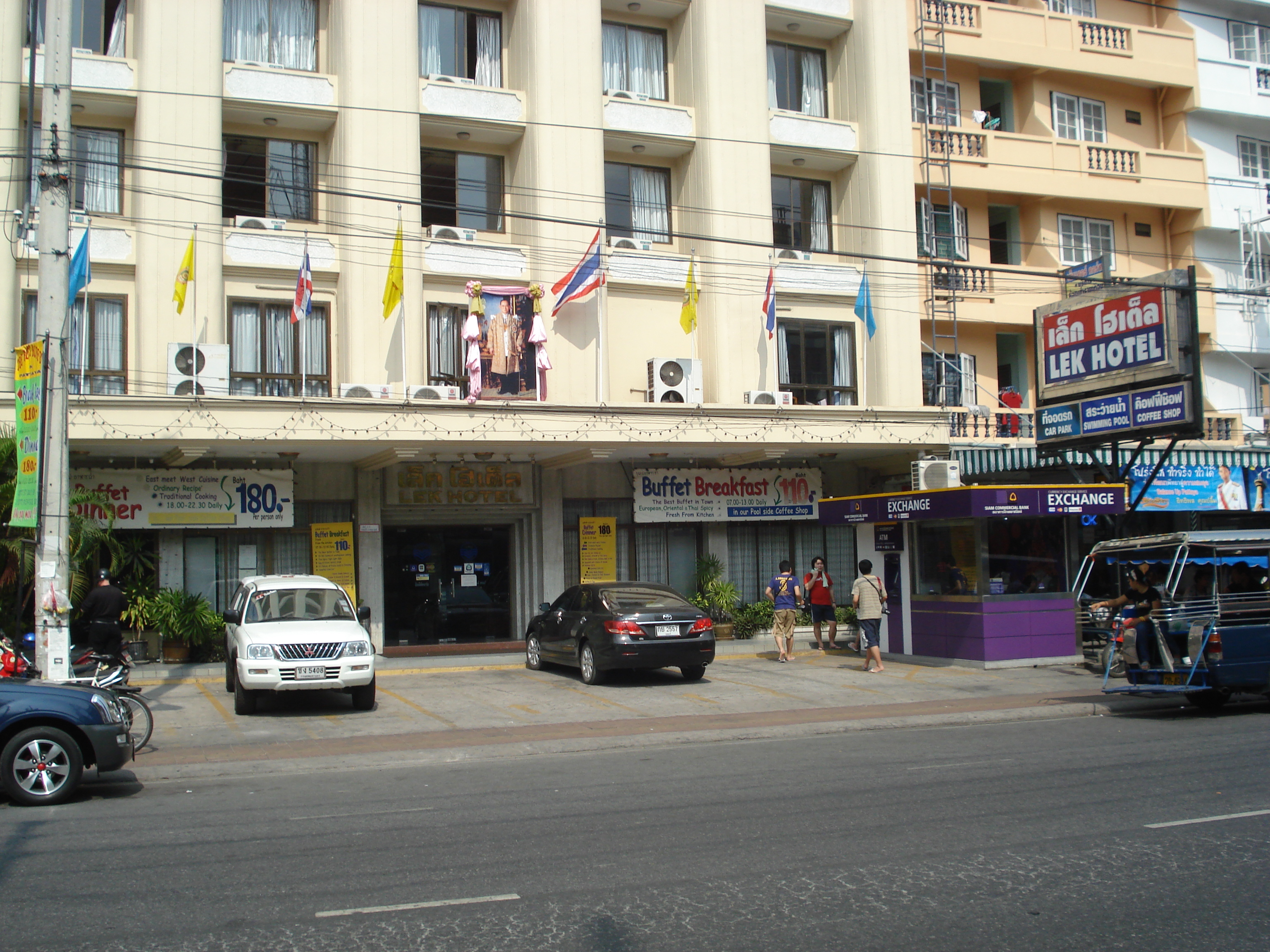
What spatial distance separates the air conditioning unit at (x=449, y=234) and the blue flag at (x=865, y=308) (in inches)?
315

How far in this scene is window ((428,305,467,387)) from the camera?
2169 cm

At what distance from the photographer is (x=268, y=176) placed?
21328 millimetres

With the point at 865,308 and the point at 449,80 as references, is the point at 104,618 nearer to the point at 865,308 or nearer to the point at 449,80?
the point at 449,80

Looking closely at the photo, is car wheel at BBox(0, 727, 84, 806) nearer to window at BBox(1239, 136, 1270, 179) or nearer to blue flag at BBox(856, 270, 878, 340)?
blue flag at BBox(856, 270, 878, 340)

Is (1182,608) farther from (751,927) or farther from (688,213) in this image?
(688,213)

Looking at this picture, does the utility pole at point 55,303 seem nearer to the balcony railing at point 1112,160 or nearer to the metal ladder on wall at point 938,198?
the metal ladder on wall at point 938,198

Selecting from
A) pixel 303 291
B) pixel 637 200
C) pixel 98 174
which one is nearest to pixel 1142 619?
pixel 303 291

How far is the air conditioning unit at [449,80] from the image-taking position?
72.0ft

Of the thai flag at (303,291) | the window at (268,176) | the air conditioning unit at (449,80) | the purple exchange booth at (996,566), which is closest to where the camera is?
the purple exchange booth at (996,566)

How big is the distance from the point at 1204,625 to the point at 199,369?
16324 millimetres

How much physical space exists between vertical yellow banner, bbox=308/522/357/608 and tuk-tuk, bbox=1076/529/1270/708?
1358cm

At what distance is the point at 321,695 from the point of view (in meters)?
16.7

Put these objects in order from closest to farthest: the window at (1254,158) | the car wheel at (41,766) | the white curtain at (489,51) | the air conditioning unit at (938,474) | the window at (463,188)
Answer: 1. the car wheel at (41,766)
2. the air conditioning unit at (938,474)
3. the window at (463,188)
4. the white curtain at (489,51)
5. the window at (1254,158)

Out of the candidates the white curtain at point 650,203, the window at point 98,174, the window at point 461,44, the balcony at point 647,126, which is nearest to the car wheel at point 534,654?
the white curtain at point 650,203
